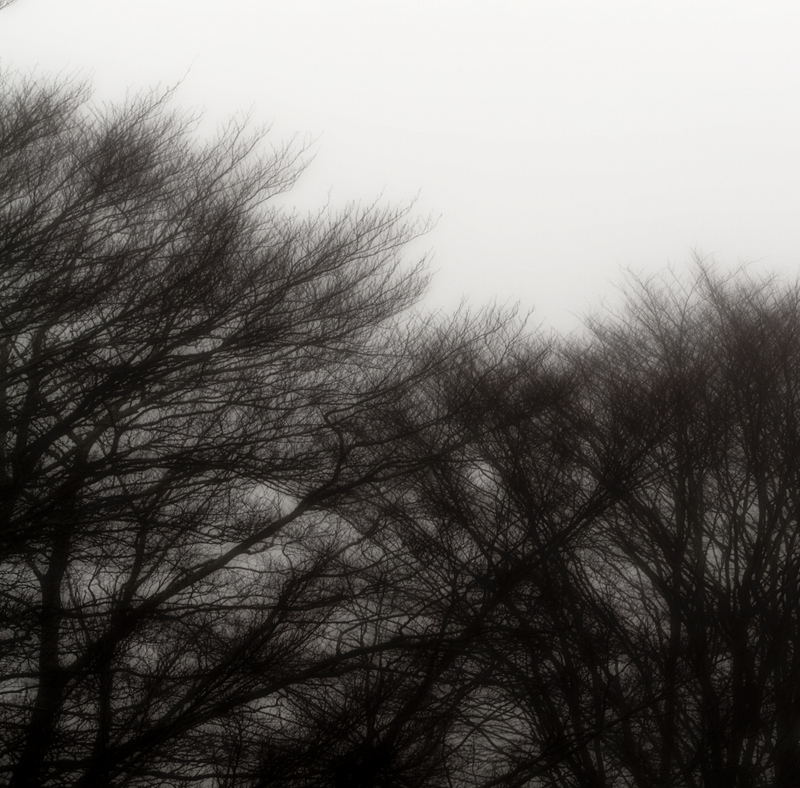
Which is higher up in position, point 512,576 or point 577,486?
point 577,486

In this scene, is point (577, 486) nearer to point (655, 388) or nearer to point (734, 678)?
point (655, 388)

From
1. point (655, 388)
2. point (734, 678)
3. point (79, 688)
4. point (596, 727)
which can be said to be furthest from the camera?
point (655, 388)

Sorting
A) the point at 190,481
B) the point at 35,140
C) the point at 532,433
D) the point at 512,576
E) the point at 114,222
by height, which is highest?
the point at 35,140

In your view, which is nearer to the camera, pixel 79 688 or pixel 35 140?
pixel 79 688

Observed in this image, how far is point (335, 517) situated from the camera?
6938 mm

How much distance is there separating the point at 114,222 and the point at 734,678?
6199mm

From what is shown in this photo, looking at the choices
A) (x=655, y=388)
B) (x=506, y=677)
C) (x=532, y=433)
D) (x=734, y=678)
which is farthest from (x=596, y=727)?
(x=655, y=388)

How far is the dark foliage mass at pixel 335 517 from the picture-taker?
511cm

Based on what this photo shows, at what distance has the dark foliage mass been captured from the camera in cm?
511

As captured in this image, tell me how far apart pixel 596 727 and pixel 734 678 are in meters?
1.71

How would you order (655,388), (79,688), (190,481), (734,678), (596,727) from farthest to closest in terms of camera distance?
(655,388) < (734,678) < (596,727) < (190,481) < (79,688)

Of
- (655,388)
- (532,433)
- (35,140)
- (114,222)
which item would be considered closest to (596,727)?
(532,433)

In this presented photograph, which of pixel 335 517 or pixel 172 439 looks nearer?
pixel 172 439

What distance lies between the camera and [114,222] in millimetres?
5902
